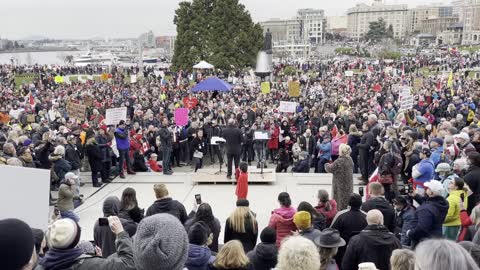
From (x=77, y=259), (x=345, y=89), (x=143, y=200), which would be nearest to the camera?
(x=77, y=259)

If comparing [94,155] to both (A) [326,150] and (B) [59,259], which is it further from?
(B) [59,259]

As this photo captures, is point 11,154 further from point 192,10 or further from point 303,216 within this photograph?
point 192,10

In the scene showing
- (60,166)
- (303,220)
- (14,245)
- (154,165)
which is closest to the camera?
(14,245)

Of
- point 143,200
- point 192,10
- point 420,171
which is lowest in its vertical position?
point 143,200

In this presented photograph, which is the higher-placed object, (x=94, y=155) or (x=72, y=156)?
(x=72, y=156)

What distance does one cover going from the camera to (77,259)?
11.2 feet

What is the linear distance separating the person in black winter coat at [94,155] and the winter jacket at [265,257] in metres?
7.87

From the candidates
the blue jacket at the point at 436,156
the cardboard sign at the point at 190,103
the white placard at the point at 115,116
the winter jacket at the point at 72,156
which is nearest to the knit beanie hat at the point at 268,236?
the blue jacket at the point at 436,156

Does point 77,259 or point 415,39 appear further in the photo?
point 415,39

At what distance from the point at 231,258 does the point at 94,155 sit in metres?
8.62

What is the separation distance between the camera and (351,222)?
6090 millimetres

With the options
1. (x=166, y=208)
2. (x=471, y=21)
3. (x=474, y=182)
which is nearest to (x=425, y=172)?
(x=474, y=182)

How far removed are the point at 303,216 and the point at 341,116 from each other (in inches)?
476

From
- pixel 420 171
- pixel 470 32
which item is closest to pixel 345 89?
pixel 420 171
